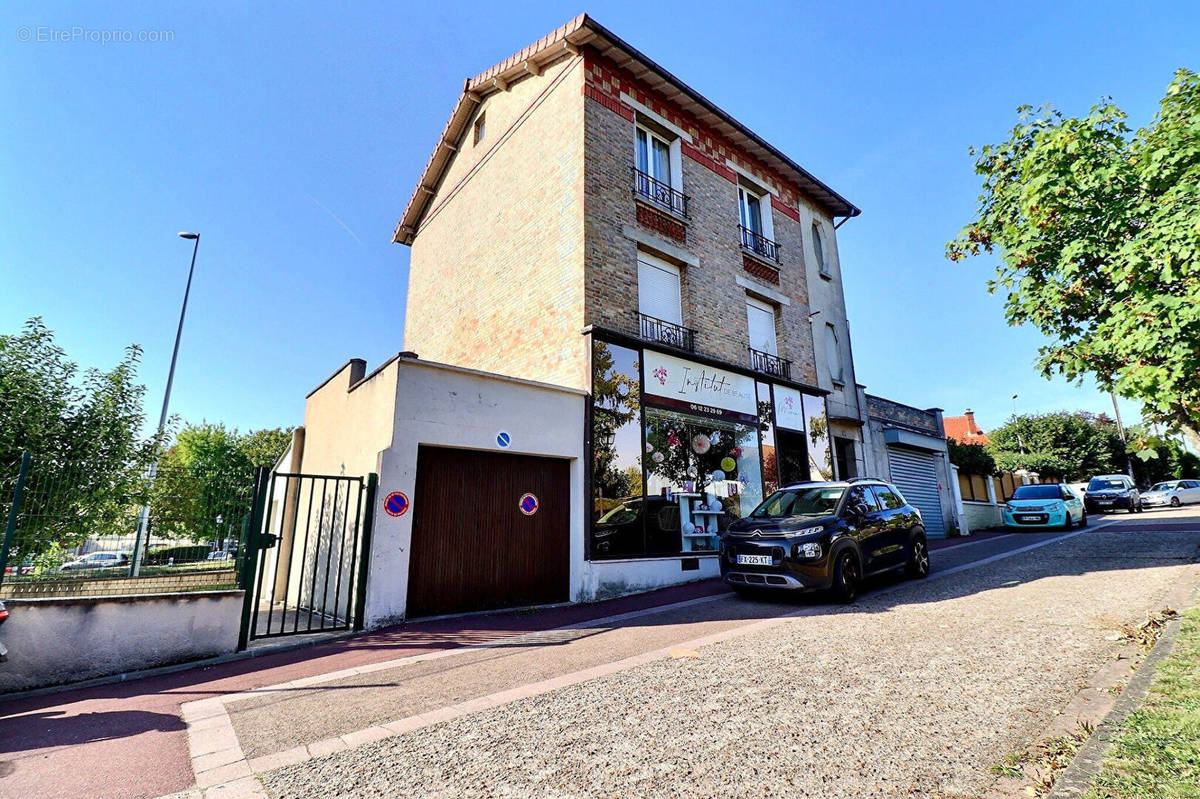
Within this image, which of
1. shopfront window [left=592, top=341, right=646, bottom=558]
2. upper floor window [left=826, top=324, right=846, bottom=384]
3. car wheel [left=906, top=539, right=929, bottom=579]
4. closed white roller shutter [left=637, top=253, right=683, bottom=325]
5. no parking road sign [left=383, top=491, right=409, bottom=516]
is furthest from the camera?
upper floor window [left=826, top=324, right=846, bottom=384]

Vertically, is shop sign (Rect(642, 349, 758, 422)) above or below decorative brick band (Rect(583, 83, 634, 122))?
below

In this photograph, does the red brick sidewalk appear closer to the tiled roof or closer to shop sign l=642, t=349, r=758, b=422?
shop sign l=642, t=349, r=758, b=422

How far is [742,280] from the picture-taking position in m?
13.9

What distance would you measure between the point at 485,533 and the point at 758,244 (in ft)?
36.0

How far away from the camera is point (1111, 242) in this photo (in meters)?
6.98

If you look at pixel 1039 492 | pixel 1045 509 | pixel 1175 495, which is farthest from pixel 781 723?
pixel 1175 495

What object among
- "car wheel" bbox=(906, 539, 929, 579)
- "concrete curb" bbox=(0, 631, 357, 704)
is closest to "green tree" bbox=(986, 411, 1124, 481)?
"car wheel" bbox=(906, 539, 929, 579)

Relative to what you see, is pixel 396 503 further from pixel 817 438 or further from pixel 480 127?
pixel 480 127

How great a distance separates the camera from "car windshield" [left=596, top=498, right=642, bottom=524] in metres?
9.66

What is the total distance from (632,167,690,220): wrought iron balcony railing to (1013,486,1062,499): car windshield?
15.9 m

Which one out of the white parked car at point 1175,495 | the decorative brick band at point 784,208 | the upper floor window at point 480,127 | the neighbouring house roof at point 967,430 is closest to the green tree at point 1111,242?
the decorative brick band at point 784,208

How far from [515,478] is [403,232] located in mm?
13013

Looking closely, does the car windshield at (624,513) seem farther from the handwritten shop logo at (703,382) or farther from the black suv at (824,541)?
the handwritten shop logo at (703,382)

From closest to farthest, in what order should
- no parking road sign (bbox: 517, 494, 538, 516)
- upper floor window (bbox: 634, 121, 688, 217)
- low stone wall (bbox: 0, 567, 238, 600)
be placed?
low stone wall (bbox: 0, 567, 238, 600)
no parking road sign (bbox: 517, 494, 538, 516)
upper floor window (bbox: 634, 121, 688, 217)
